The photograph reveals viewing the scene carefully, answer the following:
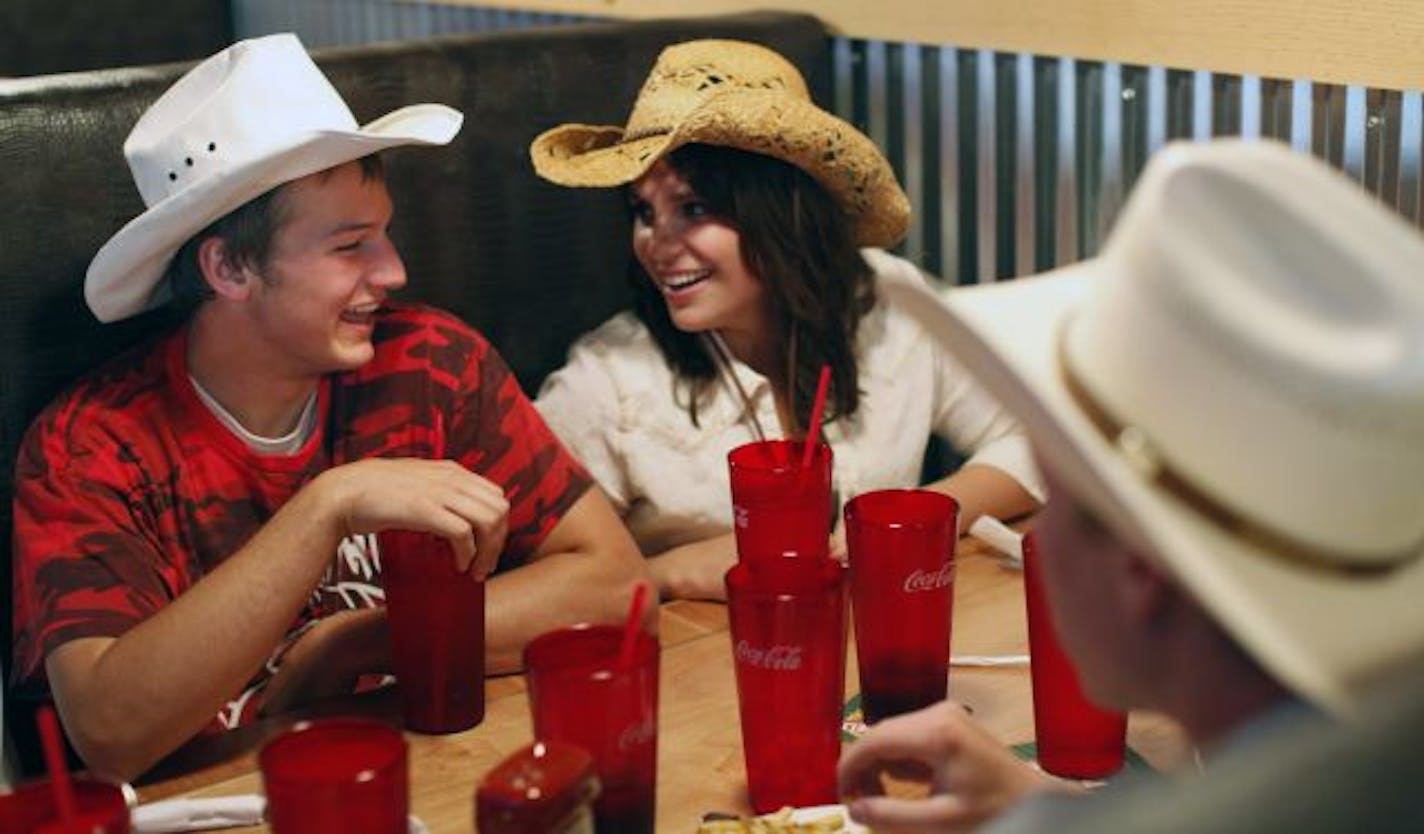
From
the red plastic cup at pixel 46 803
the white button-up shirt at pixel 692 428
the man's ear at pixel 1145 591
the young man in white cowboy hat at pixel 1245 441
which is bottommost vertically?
the white button-up shirt at pixel 692 428

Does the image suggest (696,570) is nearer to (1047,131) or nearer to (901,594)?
(901,594)

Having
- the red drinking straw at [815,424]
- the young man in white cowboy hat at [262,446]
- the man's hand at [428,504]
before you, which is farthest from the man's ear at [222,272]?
the red drinking straw at [815,424]

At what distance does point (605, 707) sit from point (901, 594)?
15.6 inches

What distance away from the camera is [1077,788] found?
161 centimetres

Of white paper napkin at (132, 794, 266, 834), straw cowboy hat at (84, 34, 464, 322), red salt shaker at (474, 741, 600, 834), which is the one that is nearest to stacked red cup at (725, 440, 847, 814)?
red salt shaker at (474, 741, 600, 834)

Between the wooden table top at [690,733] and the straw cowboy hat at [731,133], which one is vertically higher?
the straw cowboy hat at [731,133]

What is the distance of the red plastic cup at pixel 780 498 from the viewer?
1991mm

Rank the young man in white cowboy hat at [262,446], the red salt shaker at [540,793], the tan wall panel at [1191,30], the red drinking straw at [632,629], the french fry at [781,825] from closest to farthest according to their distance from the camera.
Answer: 1. the red salt shaker at [540,793]
2. the red drinking straw at [632,629]
3. the french fry at [781,825]
4. the young man in white cowboy hat at [262,446]
5. the tan wall panel at [1191,30]

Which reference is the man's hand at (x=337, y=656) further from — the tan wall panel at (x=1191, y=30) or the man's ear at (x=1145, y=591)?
the tan wall panel at (x=1191, y=30)

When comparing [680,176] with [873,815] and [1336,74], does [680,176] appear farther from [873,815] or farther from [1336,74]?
[873,815]

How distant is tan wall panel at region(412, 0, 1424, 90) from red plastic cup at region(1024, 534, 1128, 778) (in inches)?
43.5

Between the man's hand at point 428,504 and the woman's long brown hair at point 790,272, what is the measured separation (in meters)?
0.85

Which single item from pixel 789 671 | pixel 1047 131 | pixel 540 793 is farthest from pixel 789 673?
pixel 1047 131

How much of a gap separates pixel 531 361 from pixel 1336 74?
117 cm
